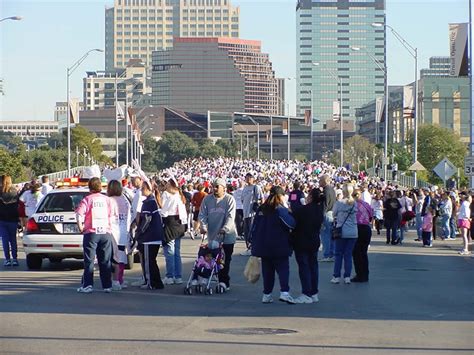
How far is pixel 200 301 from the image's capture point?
15.4 meters

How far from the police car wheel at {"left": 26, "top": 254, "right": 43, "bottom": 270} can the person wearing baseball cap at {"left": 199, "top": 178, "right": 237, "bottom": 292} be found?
445 cm

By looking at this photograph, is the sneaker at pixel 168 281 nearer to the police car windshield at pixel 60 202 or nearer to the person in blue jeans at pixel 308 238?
the person in blue jeans at pixel 308 238

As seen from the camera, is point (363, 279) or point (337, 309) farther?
point (363, 279)

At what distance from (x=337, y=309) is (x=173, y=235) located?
12.1ft

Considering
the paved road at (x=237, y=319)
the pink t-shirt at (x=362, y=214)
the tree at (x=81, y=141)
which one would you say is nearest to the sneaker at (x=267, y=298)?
the paved road at (x=237, y=319)

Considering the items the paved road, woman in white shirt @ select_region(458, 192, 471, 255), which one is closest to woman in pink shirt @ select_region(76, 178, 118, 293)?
the paved road

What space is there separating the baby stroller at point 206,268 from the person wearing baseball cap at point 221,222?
99mm

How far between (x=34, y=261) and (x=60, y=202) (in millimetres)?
1140

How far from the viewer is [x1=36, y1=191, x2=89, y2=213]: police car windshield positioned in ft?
65.6

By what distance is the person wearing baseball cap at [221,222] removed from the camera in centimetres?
1650

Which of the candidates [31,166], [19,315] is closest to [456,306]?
[19,315]

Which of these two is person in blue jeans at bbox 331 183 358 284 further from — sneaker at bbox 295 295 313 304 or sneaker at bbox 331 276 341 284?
sneaker at bbox 295 295 313 304

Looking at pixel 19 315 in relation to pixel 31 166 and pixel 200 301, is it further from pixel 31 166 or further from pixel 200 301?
pixel 31 166

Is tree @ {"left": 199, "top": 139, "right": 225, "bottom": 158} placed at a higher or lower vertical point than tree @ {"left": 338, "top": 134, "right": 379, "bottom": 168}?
higher
